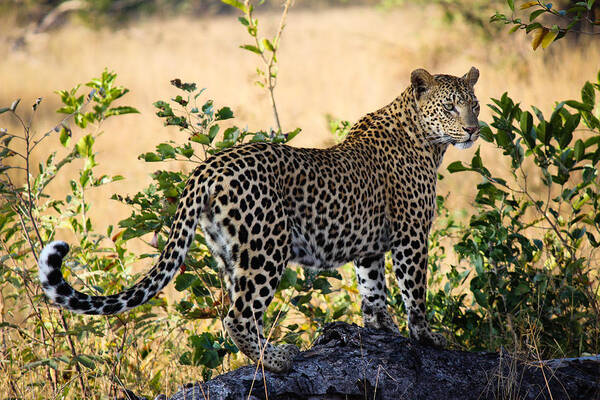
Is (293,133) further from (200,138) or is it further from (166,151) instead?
(166,151)

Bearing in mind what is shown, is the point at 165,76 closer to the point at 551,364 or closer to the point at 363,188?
the point at 363,188

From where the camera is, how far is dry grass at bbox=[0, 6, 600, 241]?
14.5 m

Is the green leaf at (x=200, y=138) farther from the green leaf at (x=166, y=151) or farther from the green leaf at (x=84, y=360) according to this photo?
the green leaf at (x=84, y=360)

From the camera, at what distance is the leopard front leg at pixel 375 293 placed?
593 cm

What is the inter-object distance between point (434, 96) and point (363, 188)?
3.93ft

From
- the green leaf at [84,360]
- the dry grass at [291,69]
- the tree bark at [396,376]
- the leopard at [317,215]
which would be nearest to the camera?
the tree bark at [396,376]

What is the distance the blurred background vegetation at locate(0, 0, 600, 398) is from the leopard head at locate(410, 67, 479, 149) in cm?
22

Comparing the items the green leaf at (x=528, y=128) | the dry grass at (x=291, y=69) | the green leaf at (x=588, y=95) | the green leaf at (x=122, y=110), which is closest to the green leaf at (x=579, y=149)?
the green leaf at (x=528, y=128)

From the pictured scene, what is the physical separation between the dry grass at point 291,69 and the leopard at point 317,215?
4.50 meters

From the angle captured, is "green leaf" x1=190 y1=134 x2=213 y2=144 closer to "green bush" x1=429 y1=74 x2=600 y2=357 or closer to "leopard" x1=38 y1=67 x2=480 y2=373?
"leopard" x1=38 y1=67 x2=480 y2=373

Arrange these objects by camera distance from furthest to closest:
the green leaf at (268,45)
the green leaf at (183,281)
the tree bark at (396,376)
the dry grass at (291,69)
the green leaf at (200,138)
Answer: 1. the dry grass at (291,69)
2. the green leaf at (268,45)
3. the green leaf at (183,281)
4. the green leaf at (200,138)
5. the tree bark at (396,376)

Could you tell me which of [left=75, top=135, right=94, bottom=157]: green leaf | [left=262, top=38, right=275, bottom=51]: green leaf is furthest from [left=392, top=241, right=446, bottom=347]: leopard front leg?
[left=75, top=135, right=94, bottom=157]: green leaf

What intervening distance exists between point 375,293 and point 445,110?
164cm

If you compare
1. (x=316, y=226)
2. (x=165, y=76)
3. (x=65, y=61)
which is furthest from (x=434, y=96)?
(x=65, y=61)
